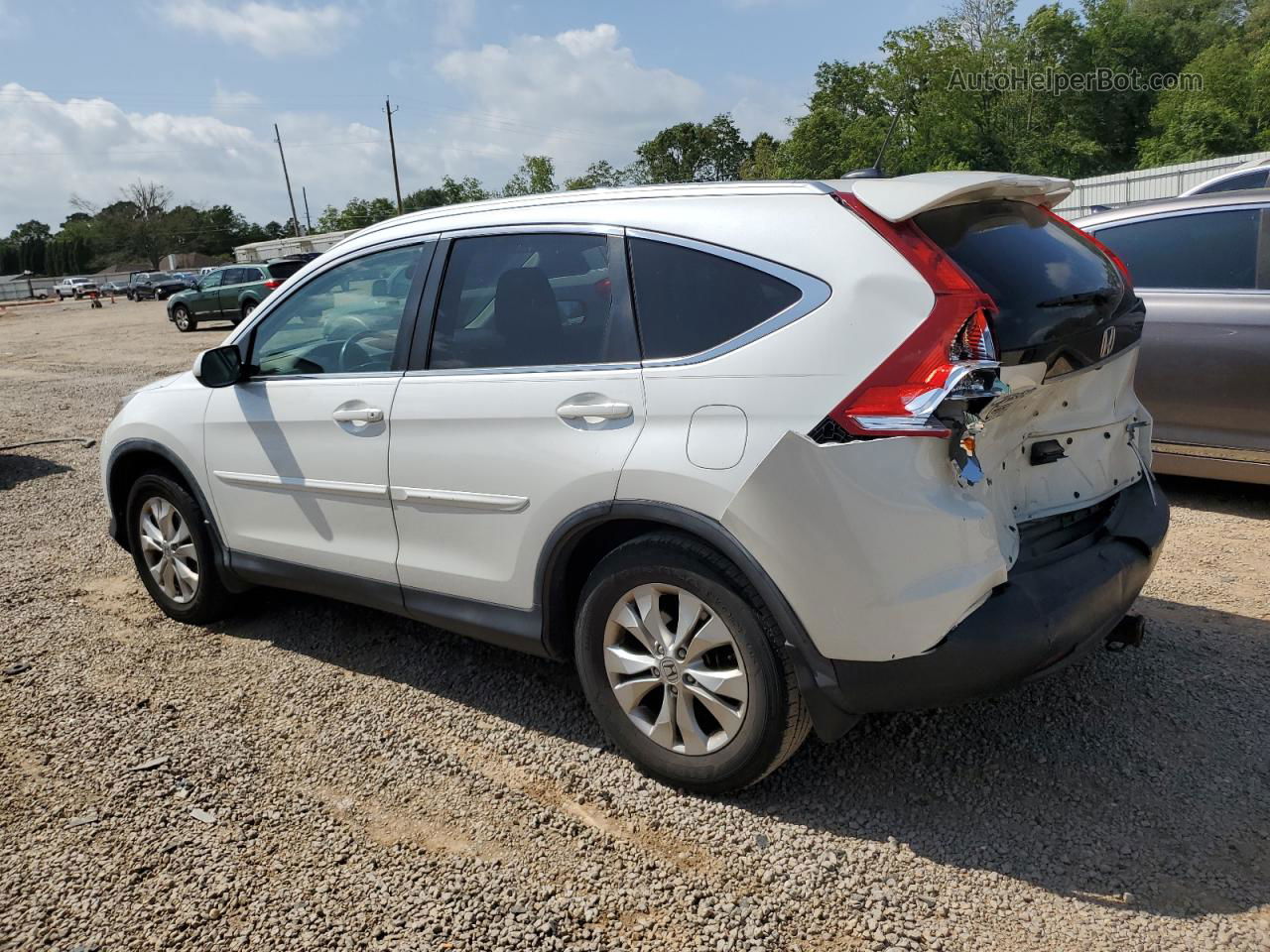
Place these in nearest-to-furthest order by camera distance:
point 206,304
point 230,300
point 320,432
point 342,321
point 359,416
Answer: point 359,416 < point 320,432 < point 342,321 < point 230,300 < point 206,304

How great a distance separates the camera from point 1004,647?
2.51m

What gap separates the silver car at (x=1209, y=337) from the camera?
16.6ft

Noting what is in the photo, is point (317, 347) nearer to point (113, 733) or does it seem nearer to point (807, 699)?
point (113, 733)

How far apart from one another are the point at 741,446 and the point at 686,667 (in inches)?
27.4

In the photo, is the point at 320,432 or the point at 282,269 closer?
the point at 320,432

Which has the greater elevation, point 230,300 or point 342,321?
point 342,321

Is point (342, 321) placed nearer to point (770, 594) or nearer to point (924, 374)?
point (770, 594)

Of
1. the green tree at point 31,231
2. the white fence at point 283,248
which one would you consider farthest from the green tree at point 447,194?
the green tree at point 31,231

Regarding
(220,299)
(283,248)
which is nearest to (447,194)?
(283,248)

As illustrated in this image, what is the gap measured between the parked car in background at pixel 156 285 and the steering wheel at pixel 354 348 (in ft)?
175

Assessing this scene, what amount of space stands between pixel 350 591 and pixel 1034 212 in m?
2.77

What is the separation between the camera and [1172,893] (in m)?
2.48

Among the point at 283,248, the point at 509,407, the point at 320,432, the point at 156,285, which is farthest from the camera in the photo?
the point at 283,248

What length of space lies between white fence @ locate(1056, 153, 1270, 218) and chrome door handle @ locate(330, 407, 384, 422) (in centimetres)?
2584
